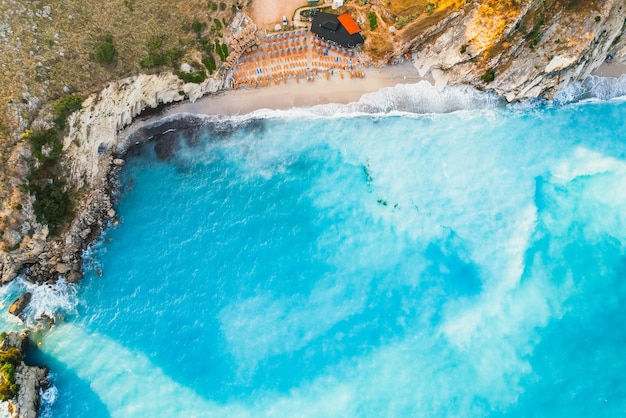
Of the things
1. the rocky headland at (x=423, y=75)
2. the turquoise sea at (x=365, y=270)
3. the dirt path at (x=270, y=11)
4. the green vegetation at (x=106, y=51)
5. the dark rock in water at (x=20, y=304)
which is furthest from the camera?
the dirt path at (x=270, y=11)

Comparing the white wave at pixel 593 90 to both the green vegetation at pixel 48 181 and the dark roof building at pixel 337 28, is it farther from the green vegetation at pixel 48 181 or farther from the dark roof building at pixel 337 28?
the green vegetation at pixel 48 181

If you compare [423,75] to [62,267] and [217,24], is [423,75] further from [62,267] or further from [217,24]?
[62,267]

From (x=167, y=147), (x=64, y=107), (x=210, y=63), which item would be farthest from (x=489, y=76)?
(x=64, y=107)

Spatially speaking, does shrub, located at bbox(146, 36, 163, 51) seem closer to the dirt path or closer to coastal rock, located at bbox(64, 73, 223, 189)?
coastal rock, located at bbox(64, 73, 223, 189)

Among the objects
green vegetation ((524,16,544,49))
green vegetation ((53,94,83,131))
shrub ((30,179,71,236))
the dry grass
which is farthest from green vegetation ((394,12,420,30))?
shrub ((30,179,71,236))

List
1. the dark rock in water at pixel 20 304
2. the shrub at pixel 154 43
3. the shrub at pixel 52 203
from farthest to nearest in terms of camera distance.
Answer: the shrub at pixel 154 43 → the dark rock in water at pixel 20 304 → the shrub at pixel 52 203

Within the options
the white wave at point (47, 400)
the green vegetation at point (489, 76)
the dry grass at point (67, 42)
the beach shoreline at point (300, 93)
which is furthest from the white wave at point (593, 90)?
the white wave at point (47, 400)
